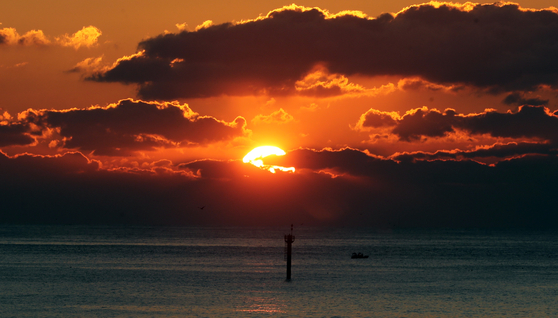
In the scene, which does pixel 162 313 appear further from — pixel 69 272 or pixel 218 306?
pixel 69 272

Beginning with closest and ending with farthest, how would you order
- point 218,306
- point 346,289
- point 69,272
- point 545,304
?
point 218,306 < point 545,304 < point 346,289 < point 69,272

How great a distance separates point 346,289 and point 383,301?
11286mm

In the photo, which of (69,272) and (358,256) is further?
(358,256)

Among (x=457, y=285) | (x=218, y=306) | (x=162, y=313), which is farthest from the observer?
(x=457, y=285)

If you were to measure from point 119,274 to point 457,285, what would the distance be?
176 feet

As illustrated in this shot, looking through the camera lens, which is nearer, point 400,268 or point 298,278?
point 298,278

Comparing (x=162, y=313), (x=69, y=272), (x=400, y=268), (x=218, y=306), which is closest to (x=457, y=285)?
(x=400, y=268)

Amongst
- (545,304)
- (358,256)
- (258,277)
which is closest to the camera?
(545,304)

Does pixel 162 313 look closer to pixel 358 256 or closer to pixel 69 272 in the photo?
pixel 69 272

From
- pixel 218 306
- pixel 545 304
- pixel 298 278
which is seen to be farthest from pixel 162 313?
pixel 545 304

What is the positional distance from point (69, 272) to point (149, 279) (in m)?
19.7

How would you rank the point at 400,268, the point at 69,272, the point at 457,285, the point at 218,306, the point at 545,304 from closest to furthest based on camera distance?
the point at 218,306, the point at 545,304, the point at 457,285, the point at 69,272, the point at 400,268

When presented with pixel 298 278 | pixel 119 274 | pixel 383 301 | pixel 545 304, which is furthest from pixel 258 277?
pixel 545 304

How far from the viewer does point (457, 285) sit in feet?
290
